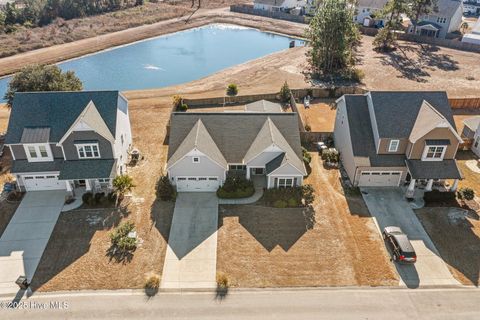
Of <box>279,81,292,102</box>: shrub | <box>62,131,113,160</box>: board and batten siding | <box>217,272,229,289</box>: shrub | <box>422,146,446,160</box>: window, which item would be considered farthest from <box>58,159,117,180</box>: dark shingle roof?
<box>422,146,446,160</box>: window

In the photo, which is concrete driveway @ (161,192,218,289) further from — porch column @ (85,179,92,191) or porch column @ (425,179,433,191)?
porch column @ (425,179,433,191)

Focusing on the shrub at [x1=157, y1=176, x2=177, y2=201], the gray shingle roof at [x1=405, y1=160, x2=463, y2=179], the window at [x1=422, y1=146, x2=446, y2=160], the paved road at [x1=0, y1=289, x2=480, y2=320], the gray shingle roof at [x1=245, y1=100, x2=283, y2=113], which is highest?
the window at [x1=422, y1=146, x2=446, y2=160]

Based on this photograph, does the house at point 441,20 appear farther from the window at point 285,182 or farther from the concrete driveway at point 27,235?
the concrete driveway at point 27,235

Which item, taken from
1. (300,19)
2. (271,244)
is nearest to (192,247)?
(271,244)

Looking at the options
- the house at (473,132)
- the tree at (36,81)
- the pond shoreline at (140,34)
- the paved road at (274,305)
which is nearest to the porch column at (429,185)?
the house at (473,132)

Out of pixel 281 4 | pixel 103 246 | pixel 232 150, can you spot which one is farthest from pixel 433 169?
pixel 281 4

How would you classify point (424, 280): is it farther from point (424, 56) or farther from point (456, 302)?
point (424, 56)

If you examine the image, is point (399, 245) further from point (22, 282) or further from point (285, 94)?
point (285, 94)
